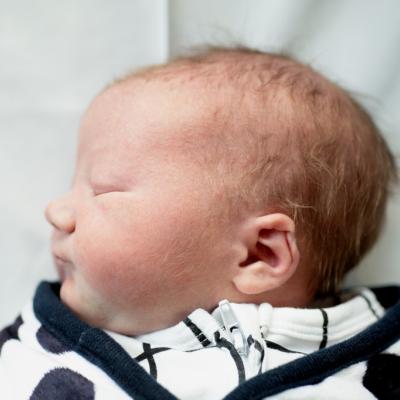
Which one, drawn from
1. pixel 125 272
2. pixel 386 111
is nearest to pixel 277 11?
pixel 386 111

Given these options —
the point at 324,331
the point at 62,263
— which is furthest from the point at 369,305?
the point at 62,263

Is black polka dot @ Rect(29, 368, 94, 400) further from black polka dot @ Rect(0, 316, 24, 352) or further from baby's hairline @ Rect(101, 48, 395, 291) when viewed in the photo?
baby's hairline @ Rect(101, 48, 395, 291)

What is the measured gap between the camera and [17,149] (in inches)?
43.8

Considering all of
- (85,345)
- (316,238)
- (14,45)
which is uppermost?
(14,45)

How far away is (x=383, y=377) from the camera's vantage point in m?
0.86

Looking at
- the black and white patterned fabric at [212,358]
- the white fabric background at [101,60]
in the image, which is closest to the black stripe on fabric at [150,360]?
the black and white patterned fabric at [212,358]

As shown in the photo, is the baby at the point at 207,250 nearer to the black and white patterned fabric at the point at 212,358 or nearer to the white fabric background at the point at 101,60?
the black and white patterned fabric at the point at 212,358

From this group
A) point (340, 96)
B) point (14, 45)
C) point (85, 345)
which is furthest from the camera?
point (14, 45)

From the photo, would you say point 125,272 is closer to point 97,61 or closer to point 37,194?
point 37,194

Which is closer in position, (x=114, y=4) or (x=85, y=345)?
(x=85, y=345)

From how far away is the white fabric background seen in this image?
1112 mm

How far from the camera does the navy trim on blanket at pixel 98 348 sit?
0.78 meters

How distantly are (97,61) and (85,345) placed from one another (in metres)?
0.54

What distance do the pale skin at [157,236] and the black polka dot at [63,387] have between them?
0.10 meters
